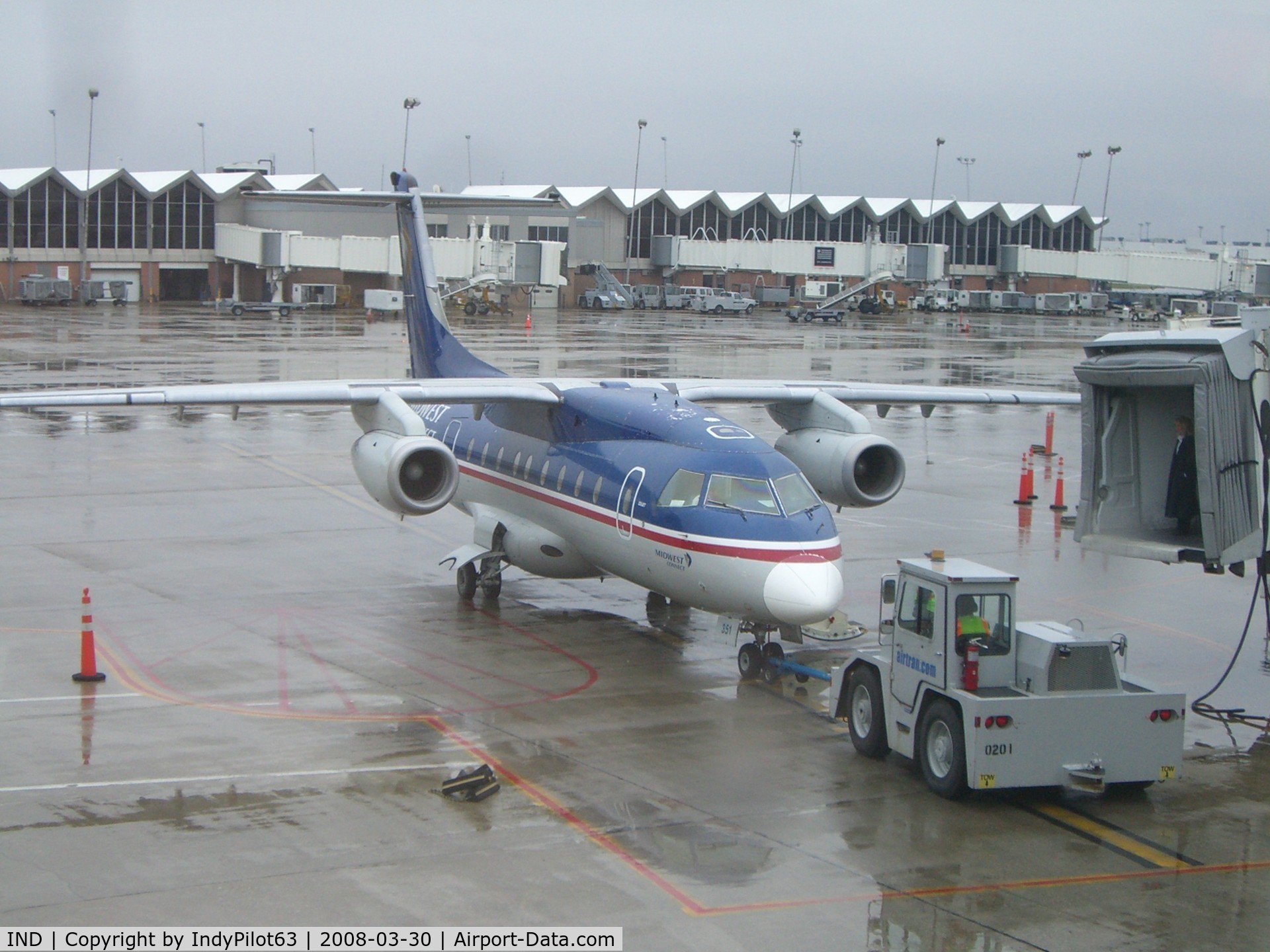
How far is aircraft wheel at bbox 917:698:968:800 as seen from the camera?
1448cm

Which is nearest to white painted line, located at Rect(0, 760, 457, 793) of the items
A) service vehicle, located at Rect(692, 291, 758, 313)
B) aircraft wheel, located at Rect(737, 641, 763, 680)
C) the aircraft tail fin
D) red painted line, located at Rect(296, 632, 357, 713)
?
red painted line, located at Rect(296, 632, 357, 713)

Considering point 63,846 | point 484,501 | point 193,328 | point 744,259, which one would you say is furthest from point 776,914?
point 744,259

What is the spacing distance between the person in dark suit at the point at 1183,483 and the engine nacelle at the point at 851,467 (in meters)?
5.51

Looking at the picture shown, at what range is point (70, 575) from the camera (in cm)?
2419

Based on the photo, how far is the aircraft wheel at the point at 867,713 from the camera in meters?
16.0

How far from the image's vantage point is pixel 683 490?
19.5 meters

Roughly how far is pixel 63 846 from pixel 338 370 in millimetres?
42492

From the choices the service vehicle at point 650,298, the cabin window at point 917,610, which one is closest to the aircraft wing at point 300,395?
the cabin window at point 917,610

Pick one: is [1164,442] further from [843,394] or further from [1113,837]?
[843,394]

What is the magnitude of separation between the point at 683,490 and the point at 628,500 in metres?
1.07

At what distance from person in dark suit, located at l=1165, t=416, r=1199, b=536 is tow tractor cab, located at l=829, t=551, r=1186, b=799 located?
8.99ft

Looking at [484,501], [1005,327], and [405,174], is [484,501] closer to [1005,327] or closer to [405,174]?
[405,174]

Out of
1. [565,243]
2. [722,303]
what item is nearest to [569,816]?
[722,303]

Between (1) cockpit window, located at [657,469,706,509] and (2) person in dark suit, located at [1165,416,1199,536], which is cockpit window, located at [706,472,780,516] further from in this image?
(2) person in dark suit, located at [1165,416,1199,536]
